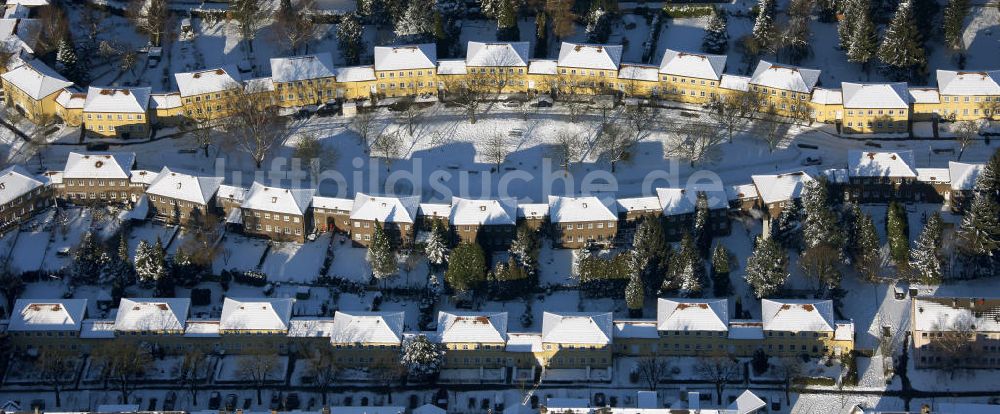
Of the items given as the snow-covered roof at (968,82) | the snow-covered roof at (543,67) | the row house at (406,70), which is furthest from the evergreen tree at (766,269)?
the row house at (406,70)

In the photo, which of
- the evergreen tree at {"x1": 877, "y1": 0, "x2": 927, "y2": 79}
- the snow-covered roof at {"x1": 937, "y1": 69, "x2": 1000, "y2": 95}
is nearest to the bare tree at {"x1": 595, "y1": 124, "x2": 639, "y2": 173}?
the evergreen tree at {"x1": 877, "y1": 0, "x2": 927, "y2": 79}

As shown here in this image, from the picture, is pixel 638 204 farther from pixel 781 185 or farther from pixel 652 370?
pixel 652 370

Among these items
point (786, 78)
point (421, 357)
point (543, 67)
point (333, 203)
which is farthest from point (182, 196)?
point (786, 78)

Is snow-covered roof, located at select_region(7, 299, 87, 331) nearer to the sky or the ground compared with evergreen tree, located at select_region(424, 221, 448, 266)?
nearer to the ground

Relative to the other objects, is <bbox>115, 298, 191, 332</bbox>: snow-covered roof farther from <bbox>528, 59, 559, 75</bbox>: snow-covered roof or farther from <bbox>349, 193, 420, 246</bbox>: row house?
<bbox>528, 59, 559, 75</bbox>: snow-covered roof

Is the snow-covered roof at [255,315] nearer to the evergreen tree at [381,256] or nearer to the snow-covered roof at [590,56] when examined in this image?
the evergreen tree at [381,256]

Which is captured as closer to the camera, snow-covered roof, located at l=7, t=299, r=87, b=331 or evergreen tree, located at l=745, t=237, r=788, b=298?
snow-covered roof, located at l=7, t=299, r=87, b=331

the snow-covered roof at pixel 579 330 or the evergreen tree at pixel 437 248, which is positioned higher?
the evergreen tree at pixel 437 248
